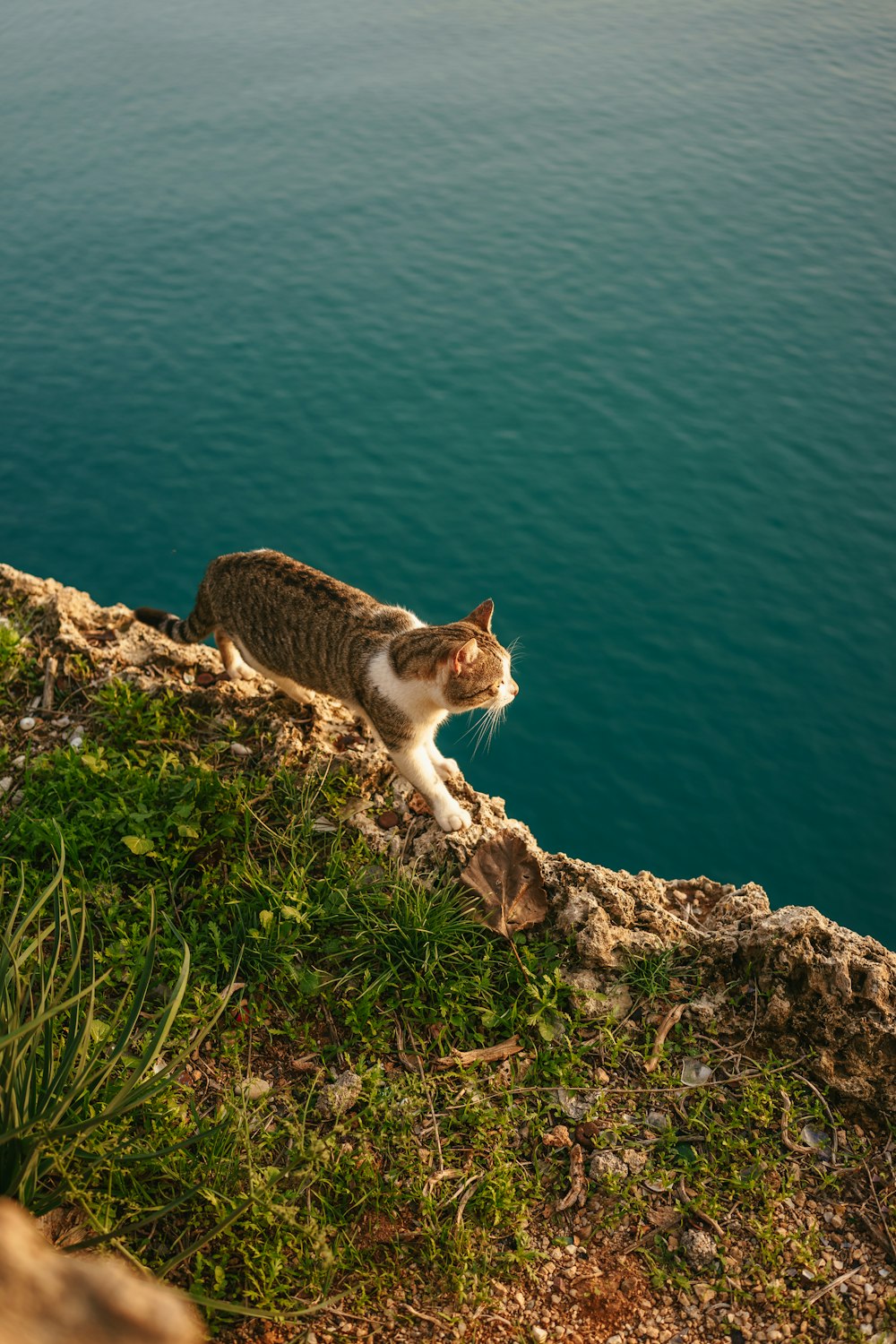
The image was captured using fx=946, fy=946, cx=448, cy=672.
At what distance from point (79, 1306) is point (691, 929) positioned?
3398mm

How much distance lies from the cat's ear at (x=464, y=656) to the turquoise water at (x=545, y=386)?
10.1 feet

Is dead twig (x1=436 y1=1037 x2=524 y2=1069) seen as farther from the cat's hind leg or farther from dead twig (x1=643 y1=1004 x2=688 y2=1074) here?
the cat's hind leg

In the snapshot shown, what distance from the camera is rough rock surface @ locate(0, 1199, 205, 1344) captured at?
122cm

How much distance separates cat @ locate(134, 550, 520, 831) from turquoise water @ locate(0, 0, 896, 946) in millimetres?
2781

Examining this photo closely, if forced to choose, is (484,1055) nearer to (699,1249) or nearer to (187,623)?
(699,1249)

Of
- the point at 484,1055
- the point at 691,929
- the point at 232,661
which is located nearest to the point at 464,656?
the point at 691,929

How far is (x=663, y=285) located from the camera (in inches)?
491

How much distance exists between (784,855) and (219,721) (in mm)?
4485

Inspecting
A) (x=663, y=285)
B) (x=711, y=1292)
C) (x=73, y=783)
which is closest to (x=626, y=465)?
(x=663, y=285)

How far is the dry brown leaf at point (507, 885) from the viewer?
408 centimetres

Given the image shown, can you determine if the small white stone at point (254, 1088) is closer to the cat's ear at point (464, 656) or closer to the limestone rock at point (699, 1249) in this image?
the limestone rock at point (699, 1249)

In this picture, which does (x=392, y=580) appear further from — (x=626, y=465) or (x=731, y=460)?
(x=731, y=460)

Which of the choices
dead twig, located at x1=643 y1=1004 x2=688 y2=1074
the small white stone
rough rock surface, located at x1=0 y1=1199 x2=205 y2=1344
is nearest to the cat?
dead twig, located at x1=643 y1=1004 x2=688 y2=1074

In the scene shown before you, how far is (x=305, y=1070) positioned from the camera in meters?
3.71
